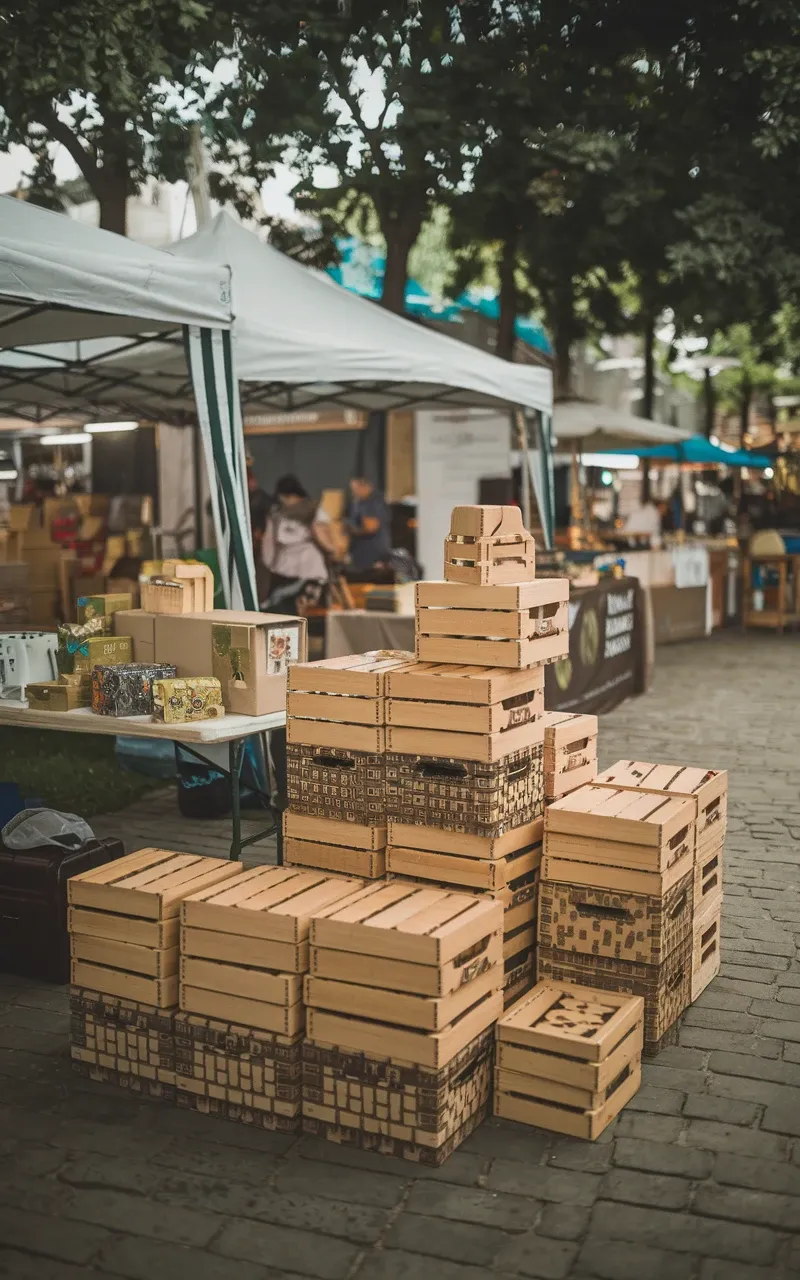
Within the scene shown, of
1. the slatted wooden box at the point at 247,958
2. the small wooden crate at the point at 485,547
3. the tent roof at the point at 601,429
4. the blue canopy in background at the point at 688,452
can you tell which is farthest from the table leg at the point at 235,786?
the blue canopy in background at the point at 688,452

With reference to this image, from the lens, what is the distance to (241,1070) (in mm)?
3672

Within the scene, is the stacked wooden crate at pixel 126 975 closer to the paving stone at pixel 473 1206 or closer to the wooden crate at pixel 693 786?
the paving stone at pixel 473 1206

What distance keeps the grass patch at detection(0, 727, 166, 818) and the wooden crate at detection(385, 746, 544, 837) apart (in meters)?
3.20

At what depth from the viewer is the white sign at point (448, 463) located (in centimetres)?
1513

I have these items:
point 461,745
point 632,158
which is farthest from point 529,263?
point 461,745

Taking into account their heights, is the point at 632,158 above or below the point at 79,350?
above

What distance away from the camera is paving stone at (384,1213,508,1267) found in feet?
9.75

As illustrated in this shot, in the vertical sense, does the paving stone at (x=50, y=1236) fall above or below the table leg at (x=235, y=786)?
below

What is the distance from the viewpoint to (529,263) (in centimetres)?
1842

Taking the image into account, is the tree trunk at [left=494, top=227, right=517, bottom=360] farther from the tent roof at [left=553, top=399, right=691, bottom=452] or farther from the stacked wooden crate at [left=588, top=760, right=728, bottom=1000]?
the stacked wooden crate at [left=588, top=760, right=728, bottom=1000]

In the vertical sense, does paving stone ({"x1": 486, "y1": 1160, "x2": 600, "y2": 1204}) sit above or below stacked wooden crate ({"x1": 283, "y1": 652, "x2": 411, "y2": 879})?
below

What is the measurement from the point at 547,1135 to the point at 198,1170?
41.6 inches

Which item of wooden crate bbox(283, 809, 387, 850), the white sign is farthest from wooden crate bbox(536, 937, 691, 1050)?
the white sign

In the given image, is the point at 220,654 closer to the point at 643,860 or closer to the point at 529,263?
the point at 643,860
